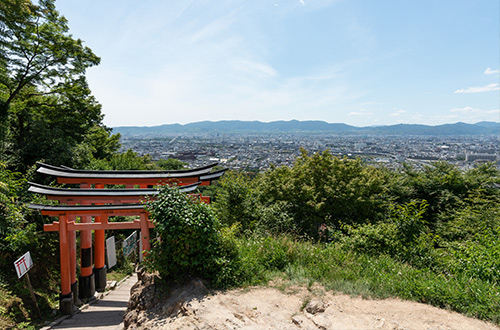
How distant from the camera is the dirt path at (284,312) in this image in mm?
3369

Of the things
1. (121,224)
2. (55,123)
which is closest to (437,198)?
(121,224)

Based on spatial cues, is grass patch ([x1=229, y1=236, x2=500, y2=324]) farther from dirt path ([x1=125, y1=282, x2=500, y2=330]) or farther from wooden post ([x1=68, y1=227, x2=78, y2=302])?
wooden post ([x1=68, y1=227, x2=78, y2=302])

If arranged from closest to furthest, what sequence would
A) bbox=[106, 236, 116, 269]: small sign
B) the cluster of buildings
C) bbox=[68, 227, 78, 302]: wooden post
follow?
bbox=[68, 227, 78, 302]: wooden post < bbox=[106, 236, 116, 269]: small sign < the cluster of buildings

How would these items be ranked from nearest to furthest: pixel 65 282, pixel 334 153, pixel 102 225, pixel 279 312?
pixel 279 312
pixel 102 225
pixel 65 282
pixel 334 153

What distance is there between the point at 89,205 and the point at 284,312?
5341 millimetres

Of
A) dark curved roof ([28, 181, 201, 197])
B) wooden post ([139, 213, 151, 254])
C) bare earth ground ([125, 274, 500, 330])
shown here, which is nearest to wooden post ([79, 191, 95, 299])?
dark curved roof ([28, 181, 201, 197])

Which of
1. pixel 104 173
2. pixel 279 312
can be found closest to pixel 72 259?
pixel 104 173

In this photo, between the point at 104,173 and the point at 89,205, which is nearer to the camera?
the point at 89,205

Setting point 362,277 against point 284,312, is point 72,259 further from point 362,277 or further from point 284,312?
point 362,277

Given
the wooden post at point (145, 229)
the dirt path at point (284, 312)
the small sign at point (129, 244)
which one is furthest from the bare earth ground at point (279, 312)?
the small sign at point (129, 244)

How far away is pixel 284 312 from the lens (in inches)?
144

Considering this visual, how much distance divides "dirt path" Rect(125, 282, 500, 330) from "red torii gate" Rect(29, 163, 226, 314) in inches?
67.7

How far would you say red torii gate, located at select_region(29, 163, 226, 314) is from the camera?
5.74 metres

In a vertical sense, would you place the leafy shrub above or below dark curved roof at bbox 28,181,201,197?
below
